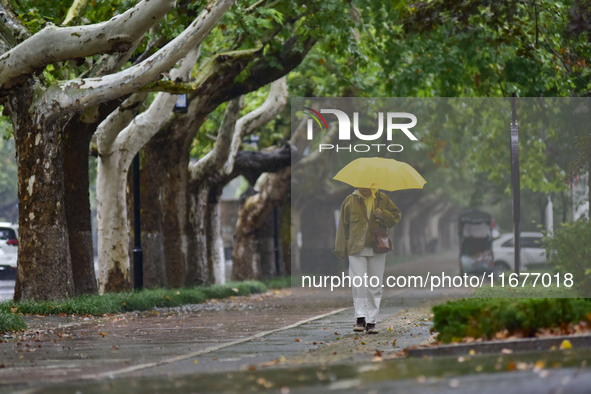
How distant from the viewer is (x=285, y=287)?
116ft

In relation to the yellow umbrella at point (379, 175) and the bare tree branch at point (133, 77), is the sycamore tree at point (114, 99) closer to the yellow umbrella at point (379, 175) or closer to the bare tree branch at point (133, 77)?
the bare tree branch at point (133, 77)

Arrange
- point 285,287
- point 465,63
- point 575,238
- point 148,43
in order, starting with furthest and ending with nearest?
point 285,287 < point 465,63 < point 148,43 < point 575,238

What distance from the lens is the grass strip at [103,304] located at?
15.8m

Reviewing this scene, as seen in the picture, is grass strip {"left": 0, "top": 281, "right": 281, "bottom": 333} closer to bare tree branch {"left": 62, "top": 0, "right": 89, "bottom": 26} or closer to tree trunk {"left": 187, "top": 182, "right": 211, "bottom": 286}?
tree trunk {"left": 187, "top": 182, "right": 211, "bottom": 286}

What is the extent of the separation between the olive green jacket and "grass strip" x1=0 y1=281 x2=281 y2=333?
428 cm

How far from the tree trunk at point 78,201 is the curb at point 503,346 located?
1077 cm

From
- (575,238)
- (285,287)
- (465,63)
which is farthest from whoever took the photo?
(285,287)

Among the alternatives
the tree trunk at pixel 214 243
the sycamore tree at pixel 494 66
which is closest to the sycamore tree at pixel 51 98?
the sycamore tree at pixel 494 66

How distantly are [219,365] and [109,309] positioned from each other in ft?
29.1

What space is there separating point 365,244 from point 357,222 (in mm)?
347

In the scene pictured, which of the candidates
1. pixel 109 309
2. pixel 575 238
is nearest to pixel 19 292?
pixel 109 309

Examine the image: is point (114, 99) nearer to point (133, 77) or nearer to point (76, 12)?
point (133, 77)

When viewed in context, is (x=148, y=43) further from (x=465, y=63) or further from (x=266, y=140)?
(x=266, y=140)

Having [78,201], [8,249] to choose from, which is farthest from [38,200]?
[8,249]
